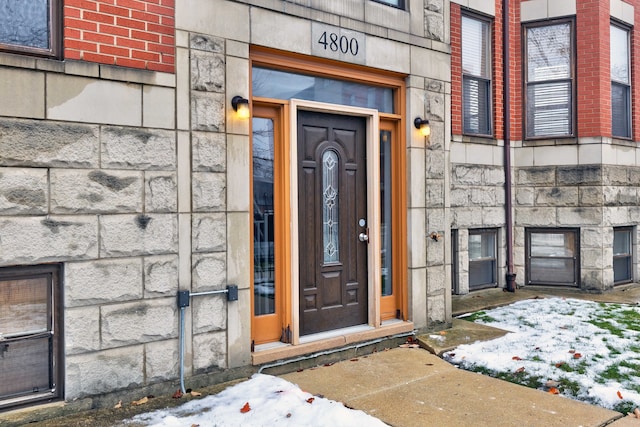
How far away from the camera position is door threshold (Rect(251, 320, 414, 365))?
4.82 m

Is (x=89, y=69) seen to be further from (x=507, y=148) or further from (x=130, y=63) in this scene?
(x=507, y=148)

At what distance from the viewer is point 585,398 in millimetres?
4207

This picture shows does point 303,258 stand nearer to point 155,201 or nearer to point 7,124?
point 155,201

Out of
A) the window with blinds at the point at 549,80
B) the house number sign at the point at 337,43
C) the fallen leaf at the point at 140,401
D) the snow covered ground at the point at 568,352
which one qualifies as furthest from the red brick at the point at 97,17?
the window with blinds at the point at 549,80

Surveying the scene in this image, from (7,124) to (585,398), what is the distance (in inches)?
193

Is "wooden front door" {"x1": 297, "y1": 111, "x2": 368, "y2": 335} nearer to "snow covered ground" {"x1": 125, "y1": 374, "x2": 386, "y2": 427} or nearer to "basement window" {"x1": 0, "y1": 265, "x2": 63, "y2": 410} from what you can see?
"snow covered ground" {"x1": 125, "y1": 374, "x2": 386, "y2": 427}

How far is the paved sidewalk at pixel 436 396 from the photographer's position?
380 centimetres

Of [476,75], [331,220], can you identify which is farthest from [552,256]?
[331,220]

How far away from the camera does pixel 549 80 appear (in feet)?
29.5

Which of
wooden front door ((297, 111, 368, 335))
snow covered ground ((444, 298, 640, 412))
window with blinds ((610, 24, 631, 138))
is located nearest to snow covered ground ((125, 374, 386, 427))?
wooden front door ((297, 111, 368, 335))

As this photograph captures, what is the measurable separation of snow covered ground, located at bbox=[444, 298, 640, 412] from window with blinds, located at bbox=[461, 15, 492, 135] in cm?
320

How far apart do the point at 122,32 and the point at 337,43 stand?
2169 millimetres

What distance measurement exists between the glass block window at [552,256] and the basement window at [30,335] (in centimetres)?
768

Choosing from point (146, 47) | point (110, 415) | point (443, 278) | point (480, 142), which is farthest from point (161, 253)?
point (480, 142)
